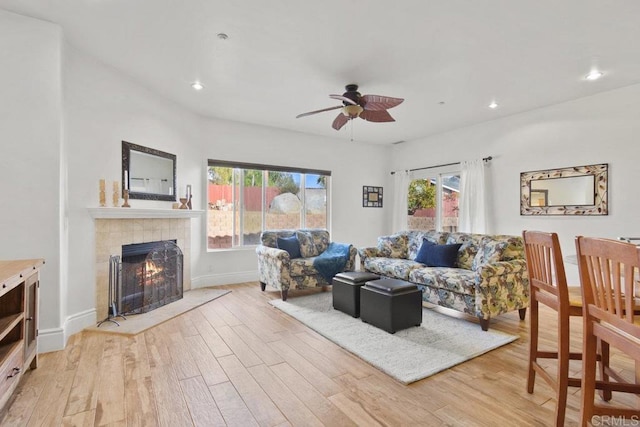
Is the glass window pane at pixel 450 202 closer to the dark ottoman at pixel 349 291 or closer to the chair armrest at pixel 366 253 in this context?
the chair armrest at pixel 366 253

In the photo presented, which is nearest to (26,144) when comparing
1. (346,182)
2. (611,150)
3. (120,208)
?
(120,208)

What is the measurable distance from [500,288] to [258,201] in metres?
3.99

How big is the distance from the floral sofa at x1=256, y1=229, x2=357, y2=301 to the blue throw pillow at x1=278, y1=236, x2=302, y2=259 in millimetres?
76

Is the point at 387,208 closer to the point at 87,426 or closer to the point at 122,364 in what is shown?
the point at 122,364

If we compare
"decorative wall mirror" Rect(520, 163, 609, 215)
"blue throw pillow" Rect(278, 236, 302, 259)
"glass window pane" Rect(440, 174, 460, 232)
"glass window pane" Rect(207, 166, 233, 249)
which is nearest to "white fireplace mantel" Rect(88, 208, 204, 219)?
"glass window pane" Rect(207, 166, 233, 249)

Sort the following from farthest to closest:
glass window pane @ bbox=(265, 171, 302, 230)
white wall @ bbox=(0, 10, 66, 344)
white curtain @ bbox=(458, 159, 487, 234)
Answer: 1. glass window pane @ bbox=(265, 171, 302, 230)
2. white curtain @ bbox=(458, 159, 487, 234)
3. white wall @ bbox=(0, 10, 66, 344)

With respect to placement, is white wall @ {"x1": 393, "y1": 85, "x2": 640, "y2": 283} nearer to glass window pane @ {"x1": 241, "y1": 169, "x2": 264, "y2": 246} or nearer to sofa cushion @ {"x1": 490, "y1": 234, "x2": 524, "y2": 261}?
sofa cushion @ {"x1": 490, "y1": 234, "x2": 524, "y2": 261}

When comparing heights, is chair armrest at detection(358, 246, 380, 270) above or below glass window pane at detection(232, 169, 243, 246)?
below

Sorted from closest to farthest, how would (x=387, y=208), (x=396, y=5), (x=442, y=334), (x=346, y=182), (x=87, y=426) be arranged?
(x=87, y=426), (x=396, y=5), (x=442, y=334), (x=346, y=182), (x=387, y=208)

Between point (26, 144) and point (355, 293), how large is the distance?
3379 mm

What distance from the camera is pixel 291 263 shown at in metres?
4.35

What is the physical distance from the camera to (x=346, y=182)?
262 inches

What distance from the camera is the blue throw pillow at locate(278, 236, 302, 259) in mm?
4812

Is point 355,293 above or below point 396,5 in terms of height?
below
